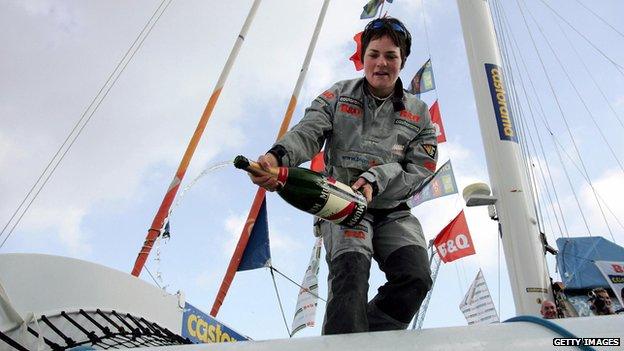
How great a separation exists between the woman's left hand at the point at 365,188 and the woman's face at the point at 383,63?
2.12 ft

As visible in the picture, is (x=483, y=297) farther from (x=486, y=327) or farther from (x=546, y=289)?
(x=486, y=327)

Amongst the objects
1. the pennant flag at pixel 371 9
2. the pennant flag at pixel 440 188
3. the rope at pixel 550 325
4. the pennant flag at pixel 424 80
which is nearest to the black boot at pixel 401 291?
the rope at pixel 550 325

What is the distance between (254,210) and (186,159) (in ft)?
4.33

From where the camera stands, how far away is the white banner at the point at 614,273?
5715mm

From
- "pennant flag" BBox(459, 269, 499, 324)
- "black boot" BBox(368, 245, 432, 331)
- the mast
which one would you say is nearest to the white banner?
the mast

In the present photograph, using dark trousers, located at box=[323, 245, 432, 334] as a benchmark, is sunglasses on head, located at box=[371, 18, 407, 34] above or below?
above

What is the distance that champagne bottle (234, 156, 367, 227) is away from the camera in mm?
2219

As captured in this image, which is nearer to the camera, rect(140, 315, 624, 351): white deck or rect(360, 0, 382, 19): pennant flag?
rect(140, 315, 624, 351): white deck

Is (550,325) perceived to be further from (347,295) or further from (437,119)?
(437,119)

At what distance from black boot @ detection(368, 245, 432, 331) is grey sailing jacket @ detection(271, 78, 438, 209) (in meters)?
0.33

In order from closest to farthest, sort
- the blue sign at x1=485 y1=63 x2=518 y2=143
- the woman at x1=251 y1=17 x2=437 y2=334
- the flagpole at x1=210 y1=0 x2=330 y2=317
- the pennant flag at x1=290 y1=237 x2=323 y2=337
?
the woman at x1=251 y1=17 x2=437 y2=334, the blue sign at x1=485 y1=63 x2=518 y2=143, the flagpole at x1=210 y1=0 x2=330 y2=317, the pennant flag at x1=290 y1=237 x2=323 y2=337

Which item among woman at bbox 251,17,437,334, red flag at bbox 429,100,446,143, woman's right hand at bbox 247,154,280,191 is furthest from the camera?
red flag at bbox 429,100,446,143

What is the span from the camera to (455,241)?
1021cm

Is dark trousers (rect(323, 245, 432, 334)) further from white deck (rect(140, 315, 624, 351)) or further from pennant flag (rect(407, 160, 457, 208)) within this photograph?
pennant flag (rect(407, 160, 457, 208))
